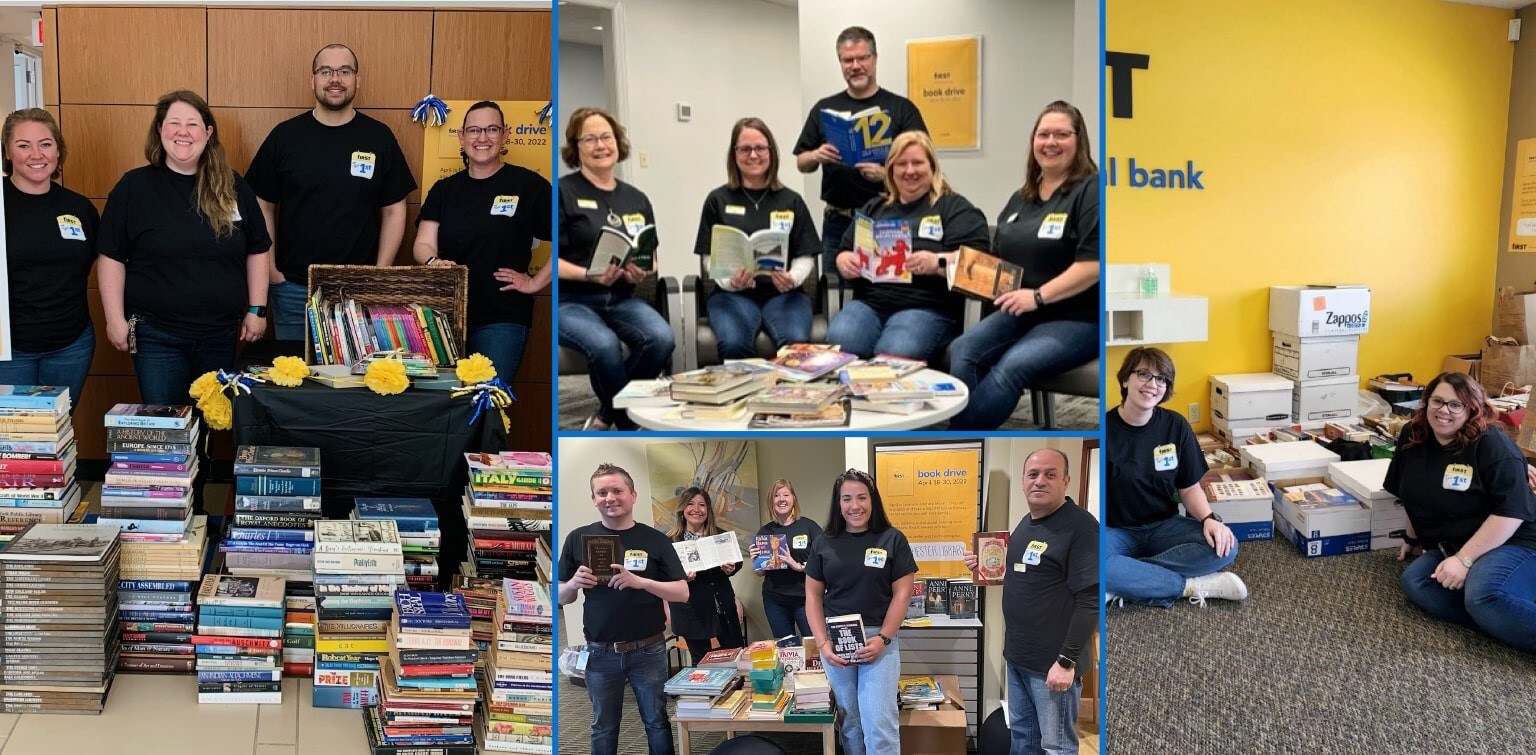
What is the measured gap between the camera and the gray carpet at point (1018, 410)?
4.67ft

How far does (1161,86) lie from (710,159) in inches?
224

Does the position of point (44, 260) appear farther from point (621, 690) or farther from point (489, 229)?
point (621, 690)

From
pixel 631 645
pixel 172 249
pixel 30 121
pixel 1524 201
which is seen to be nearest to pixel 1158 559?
pixel 631 645

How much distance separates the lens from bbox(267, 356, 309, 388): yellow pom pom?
Answer: 12.6ft

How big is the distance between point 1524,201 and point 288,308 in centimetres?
730

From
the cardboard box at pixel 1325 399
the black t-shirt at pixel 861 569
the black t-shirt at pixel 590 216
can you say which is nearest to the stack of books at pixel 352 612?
the black t-shirt at pixel 861 569

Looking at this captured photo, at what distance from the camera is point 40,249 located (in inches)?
167

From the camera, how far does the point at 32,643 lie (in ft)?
10.8

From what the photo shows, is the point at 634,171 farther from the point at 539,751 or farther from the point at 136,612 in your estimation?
the point at 136,612

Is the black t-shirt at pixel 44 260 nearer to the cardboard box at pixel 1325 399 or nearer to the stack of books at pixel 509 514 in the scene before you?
the stack of books at pixel 509 514

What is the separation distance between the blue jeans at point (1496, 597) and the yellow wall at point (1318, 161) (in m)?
2.29

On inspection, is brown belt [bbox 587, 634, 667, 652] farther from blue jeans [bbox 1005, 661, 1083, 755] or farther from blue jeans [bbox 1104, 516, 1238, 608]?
blue jeans [bbox 1104, 516, 1238, 608]

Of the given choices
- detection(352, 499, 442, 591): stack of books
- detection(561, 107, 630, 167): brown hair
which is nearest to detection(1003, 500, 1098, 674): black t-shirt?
detection(561, 107, 630, 167): brown hair

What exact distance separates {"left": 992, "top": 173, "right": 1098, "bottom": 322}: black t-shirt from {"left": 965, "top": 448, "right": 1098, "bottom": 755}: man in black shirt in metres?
0.26
